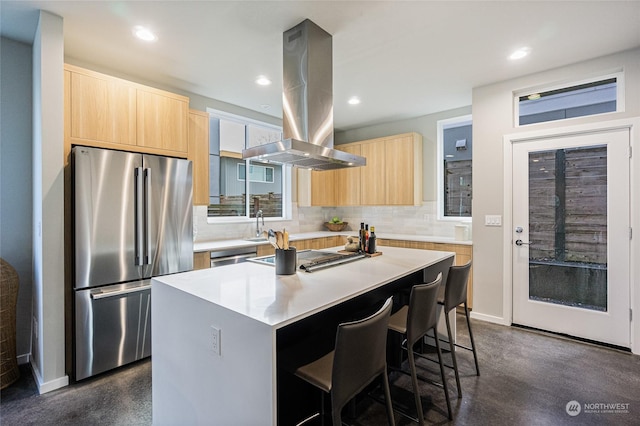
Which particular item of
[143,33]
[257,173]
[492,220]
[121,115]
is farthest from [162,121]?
[492,220]

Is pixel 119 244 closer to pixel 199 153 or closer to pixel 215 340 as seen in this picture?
pixel 199 153

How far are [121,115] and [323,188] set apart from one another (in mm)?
3304

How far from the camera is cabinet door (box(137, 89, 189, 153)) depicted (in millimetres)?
2955

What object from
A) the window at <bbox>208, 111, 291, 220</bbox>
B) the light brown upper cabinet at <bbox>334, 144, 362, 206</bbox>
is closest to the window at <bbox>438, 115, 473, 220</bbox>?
the light brown upper cabinet at <bbox>334, 144, 362, 206</bbox>

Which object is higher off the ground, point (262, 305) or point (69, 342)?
point (262, 305)

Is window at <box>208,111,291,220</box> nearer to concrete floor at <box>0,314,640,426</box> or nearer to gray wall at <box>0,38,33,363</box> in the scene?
gray wall at <box>0,38,33,363</box>

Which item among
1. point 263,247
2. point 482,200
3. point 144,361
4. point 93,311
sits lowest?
point 144,361

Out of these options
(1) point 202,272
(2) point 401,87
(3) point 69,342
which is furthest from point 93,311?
(2) point 401,87

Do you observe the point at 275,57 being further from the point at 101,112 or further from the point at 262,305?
the point at 262,305

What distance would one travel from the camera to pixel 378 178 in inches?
202

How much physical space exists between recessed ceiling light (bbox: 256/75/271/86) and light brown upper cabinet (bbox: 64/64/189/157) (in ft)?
2.74

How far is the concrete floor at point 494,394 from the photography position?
2023mm

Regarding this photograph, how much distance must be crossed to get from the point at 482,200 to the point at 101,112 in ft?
13.3

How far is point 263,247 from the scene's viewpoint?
3.93 metres
